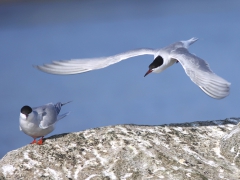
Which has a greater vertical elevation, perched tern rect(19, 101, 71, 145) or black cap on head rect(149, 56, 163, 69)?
black cap on head rect(149, 56, 163, 69)

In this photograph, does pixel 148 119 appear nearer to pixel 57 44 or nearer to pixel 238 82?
pixel 238 82

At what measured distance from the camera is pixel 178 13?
2247cm

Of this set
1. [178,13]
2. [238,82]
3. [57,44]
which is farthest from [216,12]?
[238,82]

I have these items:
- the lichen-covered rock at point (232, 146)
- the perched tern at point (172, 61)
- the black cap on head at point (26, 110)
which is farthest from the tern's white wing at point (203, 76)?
the black cap on head at point (26, 110)

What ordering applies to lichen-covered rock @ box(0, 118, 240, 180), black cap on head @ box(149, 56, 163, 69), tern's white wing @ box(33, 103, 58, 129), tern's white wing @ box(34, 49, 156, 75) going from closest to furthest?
lichen-covered rock @ box(0, 118, 240, 180), tern's white wing @ box(33, 103, 58, 129), tern's white wing @ box(34, 49, 156, 75), black cap on head @ box(149, 56, 163, 69)

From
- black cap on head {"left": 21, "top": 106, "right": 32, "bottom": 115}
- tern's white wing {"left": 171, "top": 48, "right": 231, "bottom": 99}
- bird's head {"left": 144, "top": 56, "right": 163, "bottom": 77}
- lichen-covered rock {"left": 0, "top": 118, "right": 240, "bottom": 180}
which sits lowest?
lichen-covered rock {"left": 0, "top": 118, "right": 240, "bottom": 180}

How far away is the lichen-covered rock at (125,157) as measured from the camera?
6.11 meters

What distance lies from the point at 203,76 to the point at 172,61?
104 centimetres

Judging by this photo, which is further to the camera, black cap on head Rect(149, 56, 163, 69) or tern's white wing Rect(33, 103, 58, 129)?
black cap on head Rect(149, 56, 163, 69)

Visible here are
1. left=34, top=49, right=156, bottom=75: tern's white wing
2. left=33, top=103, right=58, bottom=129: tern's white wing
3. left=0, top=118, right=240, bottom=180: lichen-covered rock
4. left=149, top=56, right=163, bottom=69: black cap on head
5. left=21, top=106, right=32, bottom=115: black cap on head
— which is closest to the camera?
left=0, top=118, right=240, bottom=180: lichen-covered rock

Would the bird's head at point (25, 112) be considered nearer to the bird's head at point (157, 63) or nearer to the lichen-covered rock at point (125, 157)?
the lichen-covered rock at point (125, 157)

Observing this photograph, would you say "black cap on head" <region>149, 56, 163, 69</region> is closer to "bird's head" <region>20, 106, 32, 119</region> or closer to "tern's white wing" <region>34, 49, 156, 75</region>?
"tern's white wing" <region>34, 49, 156, 75</region>

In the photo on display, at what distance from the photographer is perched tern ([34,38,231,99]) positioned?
6379 millimetres

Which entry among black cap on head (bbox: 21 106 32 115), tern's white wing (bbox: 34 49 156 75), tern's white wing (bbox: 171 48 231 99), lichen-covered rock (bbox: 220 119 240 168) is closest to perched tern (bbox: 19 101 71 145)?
black cap on head (bbox: 21 106 32 115)
